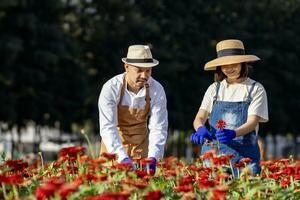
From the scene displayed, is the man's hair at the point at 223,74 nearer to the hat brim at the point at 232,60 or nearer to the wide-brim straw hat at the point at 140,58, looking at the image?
the hat brim at the point at 232,60

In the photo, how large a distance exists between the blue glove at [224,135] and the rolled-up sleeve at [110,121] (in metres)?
0.76

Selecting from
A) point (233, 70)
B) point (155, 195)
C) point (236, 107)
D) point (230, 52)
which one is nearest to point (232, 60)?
point (233, 70)

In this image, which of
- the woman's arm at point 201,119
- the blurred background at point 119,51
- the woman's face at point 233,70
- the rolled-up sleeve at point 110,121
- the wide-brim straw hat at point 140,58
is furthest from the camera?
the blurred background at point 119,51

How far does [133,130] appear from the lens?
6738mm

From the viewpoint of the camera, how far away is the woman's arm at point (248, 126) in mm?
6406

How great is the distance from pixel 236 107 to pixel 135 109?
0.85 m

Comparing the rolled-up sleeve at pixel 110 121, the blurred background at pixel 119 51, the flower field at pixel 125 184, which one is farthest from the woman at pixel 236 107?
the blurred background at pixel 119 51

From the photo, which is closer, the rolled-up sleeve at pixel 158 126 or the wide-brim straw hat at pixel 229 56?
the rolled-up sleeve at pixel 158 126

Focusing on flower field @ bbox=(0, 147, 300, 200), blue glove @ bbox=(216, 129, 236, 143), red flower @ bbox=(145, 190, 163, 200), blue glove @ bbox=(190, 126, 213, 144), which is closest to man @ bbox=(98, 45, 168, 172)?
blue glove @ bbox=(190, 126, 213, 144)

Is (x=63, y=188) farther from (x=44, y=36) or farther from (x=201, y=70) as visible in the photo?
(x=201, y=70)

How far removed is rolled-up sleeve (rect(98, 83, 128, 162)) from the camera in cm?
602

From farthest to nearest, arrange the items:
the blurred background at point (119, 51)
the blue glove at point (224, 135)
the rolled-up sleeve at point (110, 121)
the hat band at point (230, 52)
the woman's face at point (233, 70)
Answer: the blurred background at point (119, 51) < the hat band at point (230, 52) < the woman's face at point (233, 70) < the blue glove at point (224, 135) < the rolled-up sleeve at point (110, 121)

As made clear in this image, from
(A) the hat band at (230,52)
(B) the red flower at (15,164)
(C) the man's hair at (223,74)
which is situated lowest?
(B) the red flower at (15,164)

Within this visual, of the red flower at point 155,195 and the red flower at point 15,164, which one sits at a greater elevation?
the red flower at point 15,164
